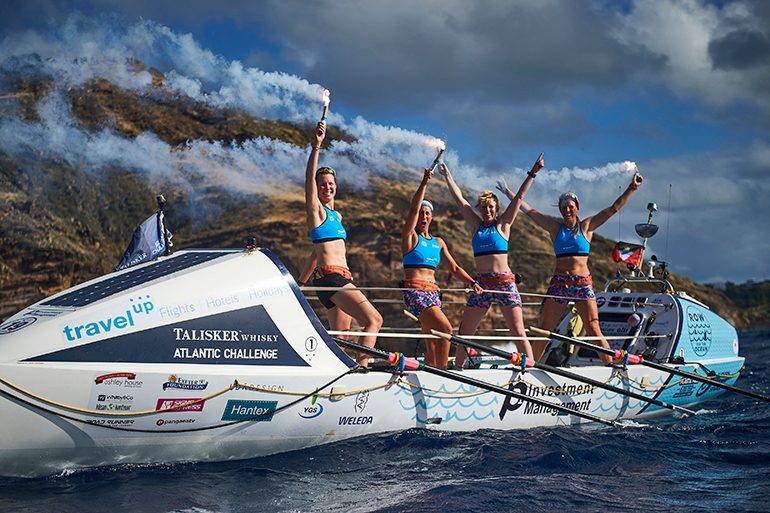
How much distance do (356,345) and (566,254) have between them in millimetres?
3721

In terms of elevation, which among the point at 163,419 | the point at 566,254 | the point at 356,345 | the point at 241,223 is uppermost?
the point at 241,223

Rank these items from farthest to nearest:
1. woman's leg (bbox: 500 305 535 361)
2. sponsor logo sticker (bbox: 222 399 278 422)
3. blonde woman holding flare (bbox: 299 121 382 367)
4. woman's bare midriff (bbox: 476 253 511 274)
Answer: woman's bare midriff (bbox: 476 253 511 274) → woman's leg (bbox: 500 305 535 361) → blonde woman holding flare (bbox: 299 121 382 367) → sponsor logo sticker (bbox: 222 399 278 422)

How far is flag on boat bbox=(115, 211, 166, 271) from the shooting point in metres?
6.17

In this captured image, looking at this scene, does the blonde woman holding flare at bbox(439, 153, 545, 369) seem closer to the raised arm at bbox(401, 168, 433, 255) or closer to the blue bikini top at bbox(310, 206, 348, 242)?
the raised arm at bbox(401, 168, 433, 255)

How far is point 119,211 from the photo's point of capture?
76.0ft

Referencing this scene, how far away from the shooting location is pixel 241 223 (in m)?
24.8

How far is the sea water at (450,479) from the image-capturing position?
5012 millimetres

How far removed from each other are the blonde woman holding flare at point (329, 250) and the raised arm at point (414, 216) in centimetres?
82

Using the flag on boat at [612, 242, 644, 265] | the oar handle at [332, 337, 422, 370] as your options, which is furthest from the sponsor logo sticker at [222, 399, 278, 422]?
the flag on boat at [612, 242, 644, 265]

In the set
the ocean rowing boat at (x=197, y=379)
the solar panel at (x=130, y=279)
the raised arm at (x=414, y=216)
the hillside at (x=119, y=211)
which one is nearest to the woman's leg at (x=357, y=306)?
the ocean rowing boat at (x=197, y=379)

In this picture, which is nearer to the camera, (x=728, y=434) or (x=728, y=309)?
(x=728, y=434)

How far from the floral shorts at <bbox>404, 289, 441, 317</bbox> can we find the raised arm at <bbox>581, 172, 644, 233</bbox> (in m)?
2.66

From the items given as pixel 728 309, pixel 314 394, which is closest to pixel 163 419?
pixel 314 394

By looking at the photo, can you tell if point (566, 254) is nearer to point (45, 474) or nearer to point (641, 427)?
point (641, 427)
